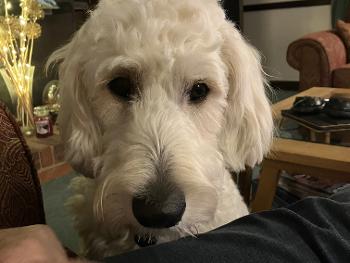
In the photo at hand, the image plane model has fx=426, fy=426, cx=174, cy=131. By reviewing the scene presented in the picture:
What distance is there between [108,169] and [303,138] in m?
0.90

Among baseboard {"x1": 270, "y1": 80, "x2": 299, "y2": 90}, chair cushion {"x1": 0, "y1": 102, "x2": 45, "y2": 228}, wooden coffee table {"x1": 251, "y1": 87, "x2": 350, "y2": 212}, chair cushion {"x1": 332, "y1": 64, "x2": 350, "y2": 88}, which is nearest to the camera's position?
chair cushion {"x1": 0, "y1": 102, "x2": 45, "y2": 228}

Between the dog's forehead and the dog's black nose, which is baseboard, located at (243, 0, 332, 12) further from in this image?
the dog's black nose

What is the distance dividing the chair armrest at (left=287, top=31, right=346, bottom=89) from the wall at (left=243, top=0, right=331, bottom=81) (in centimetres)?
103

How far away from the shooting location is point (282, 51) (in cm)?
476

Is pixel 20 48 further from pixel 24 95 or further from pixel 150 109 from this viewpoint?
pixel 150 109

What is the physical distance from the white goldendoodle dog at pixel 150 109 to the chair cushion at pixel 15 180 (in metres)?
0.13

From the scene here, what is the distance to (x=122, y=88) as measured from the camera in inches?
36.4

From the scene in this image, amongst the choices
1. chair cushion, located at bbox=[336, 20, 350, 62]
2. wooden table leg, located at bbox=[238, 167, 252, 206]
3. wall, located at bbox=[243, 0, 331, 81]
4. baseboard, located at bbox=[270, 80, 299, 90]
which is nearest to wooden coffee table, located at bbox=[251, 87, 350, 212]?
wooden table leg, located at bbox=[238, 167, 252, 206]

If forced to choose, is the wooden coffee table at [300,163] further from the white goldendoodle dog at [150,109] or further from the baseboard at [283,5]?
the baseboard at [283,5]

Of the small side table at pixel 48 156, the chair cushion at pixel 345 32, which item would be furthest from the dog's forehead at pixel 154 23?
the chair cushion at pixel 345 32

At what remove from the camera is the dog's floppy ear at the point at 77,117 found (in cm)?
95

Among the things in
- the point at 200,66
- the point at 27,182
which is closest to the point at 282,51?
the point at 200,66

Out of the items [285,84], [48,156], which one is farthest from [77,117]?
[285,84]

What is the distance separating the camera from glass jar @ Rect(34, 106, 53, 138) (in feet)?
8.12
